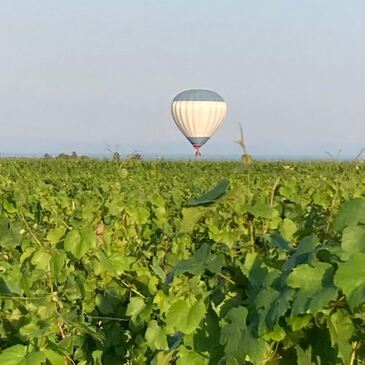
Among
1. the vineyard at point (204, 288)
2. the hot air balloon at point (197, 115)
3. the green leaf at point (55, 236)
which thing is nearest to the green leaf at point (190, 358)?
the vineyard at point (204, 288)

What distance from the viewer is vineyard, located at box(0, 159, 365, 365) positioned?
1820 millimetres

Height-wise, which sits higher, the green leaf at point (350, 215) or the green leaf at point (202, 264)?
the green leaf at point (350, 215)

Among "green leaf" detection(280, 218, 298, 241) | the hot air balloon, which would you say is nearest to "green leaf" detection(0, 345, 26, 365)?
"green leaf" detection(280, 218, 298, 241)

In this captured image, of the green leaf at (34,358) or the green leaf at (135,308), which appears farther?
the green leaf at (135,308)

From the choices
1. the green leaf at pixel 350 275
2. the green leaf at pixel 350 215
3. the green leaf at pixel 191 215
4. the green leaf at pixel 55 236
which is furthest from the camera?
the green leaf at pixel 55 236

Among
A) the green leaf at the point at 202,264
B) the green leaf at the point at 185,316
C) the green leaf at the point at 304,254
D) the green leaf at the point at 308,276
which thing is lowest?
the green leaf at the point at 185,316

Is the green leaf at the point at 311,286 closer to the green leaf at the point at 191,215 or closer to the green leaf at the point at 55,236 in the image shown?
the green leaf at the point at 191,215

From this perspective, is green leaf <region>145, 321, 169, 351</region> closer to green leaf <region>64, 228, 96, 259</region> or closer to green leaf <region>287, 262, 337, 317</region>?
green leaf <region>64, 228, 96, 259</region>

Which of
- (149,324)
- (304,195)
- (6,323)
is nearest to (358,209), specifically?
(149,324)

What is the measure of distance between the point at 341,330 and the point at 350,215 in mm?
296

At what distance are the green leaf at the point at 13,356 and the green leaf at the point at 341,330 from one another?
0.92 meters

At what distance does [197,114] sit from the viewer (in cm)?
5159

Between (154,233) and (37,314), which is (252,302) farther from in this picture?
(154,233)

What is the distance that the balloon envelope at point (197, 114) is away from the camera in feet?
168
